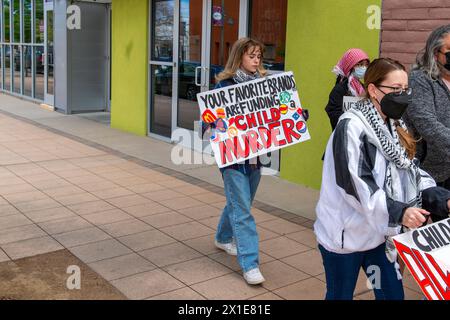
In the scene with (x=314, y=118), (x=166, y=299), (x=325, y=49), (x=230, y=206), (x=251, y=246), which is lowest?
(x=166, y=299)

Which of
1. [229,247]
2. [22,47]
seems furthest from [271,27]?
[22,47]

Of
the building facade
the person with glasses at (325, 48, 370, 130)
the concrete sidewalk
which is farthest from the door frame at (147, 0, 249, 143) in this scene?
the person with glasses at (325, 48, 370, 130)

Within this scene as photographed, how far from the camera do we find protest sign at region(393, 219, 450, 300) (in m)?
2.27

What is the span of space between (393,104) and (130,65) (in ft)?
27.2

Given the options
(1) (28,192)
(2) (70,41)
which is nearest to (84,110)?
(2) (70,41)

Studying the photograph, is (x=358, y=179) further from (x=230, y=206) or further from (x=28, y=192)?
(x=28, y=192)

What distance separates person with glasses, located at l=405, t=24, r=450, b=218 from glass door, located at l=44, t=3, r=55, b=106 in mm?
11703

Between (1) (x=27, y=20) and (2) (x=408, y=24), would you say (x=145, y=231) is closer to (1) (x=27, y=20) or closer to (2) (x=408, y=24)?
(2) (x=408, y=24)

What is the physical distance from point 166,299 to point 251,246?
70cm

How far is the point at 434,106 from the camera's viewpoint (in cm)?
327

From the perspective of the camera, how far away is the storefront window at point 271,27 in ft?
22.8

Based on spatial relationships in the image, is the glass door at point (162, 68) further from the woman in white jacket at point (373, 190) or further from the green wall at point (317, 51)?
the woman in white jacket at point (373, 190)

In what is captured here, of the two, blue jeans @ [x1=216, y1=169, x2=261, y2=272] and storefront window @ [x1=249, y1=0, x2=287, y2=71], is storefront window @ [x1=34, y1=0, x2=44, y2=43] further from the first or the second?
blue jeans @ [x1=216, y1=169, x2=261, y2=272]

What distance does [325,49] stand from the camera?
6.26 meters
